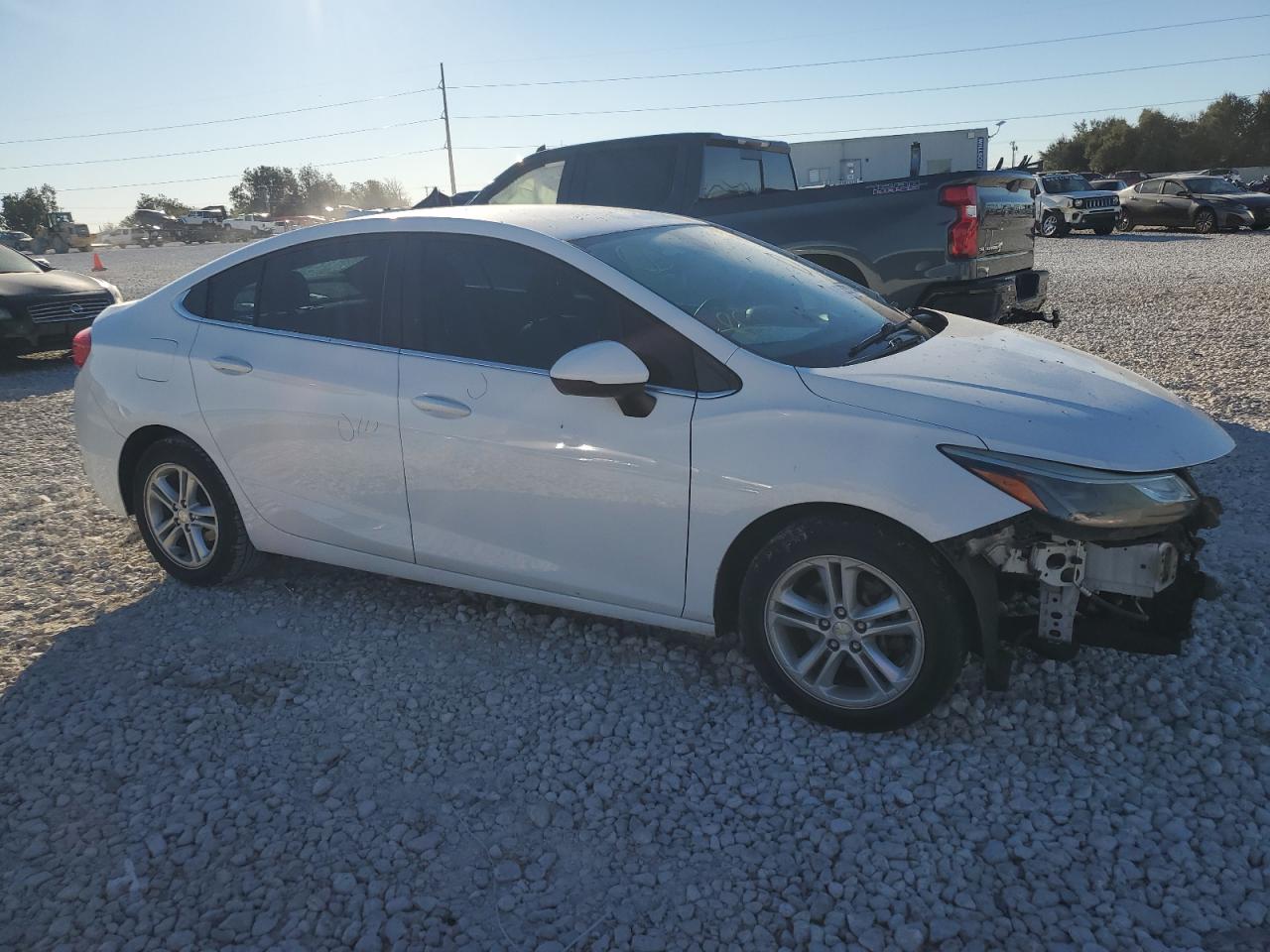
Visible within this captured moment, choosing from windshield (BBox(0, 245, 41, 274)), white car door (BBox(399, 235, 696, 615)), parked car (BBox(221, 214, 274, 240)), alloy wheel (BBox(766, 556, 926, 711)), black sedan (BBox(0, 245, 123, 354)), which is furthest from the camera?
parked car (BBox(221, 214, 274, 240))

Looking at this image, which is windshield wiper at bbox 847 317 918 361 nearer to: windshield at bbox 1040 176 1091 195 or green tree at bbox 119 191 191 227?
windshield at bbox 1040 176 1091 195

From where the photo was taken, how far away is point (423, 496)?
374 centimetres

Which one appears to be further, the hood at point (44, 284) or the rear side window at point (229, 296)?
the hood at point (44, 284)

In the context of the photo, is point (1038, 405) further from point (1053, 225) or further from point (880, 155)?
point (880, 155)

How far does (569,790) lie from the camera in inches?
117

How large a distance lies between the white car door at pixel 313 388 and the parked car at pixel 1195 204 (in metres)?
27.6

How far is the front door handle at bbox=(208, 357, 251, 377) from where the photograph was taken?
4102 millimetres

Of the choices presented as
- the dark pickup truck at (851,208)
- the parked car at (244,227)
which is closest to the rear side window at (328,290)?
the dark pickup truck at (851,208)

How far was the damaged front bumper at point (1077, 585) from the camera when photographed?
113 inches

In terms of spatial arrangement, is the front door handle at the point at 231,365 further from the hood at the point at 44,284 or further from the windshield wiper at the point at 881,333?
the hood at the point at 44,284

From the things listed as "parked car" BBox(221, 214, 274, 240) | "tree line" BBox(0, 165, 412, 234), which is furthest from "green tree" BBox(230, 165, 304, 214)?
"parked car" BBox(221, 214, 274, 240)

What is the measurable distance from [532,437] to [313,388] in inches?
42.4

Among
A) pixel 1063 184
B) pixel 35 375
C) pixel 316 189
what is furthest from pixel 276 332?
pixel 316 189

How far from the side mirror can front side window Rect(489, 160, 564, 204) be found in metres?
5.04
